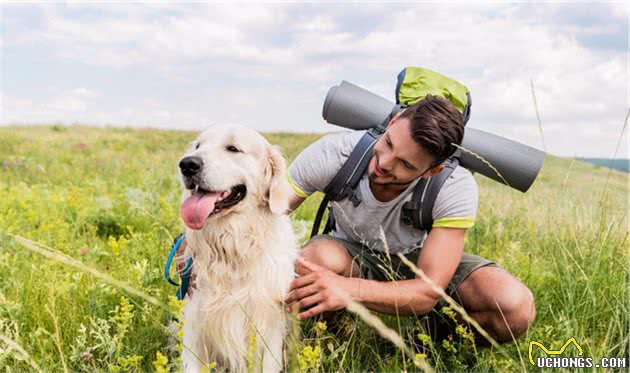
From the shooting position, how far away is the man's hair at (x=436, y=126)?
3.04 metres

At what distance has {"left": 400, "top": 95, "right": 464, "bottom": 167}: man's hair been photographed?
3037 millimetres

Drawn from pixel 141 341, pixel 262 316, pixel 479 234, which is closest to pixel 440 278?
pixel 262 316

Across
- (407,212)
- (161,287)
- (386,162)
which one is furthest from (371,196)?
(161,287)

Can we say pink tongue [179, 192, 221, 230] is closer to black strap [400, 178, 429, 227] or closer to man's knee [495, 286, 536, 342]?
black strap [400, 178, 429, 227]

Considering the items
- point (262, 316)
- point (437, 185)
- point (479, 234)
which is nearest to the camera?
point (262, 316)

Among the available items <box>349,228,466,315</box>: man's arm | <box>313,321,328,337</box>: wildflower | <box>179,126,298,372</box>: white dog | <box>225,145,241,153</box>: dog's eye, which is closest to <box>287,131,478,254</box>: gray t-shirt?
<box>349,228,466,315</box>: man's arm

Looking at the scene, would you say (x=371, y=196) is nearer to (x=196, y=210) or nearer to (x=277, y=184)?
(x=277, y=184)

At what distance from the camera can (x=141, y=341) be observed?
3127 millimetres

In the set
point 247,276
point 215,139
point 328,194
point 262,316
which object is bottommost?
point 262,316

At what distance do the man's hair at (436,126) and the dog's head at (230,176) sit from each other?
2.67 feet

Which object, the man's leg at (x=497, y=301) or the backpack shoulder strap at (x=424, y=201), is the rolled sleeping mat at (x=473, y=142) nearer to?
the backpack shoulder strap at (x=424, y=201)

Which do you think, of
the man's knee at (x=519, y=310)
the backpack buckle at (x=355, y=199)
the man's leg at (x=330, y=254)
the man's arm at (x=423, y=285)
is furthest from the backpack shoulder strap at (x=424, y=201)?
the man's knee at (x=519, y=310)

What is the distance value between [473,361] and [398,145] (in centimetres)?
145

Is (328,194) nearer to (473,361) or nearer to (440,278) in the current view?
(440,278)
